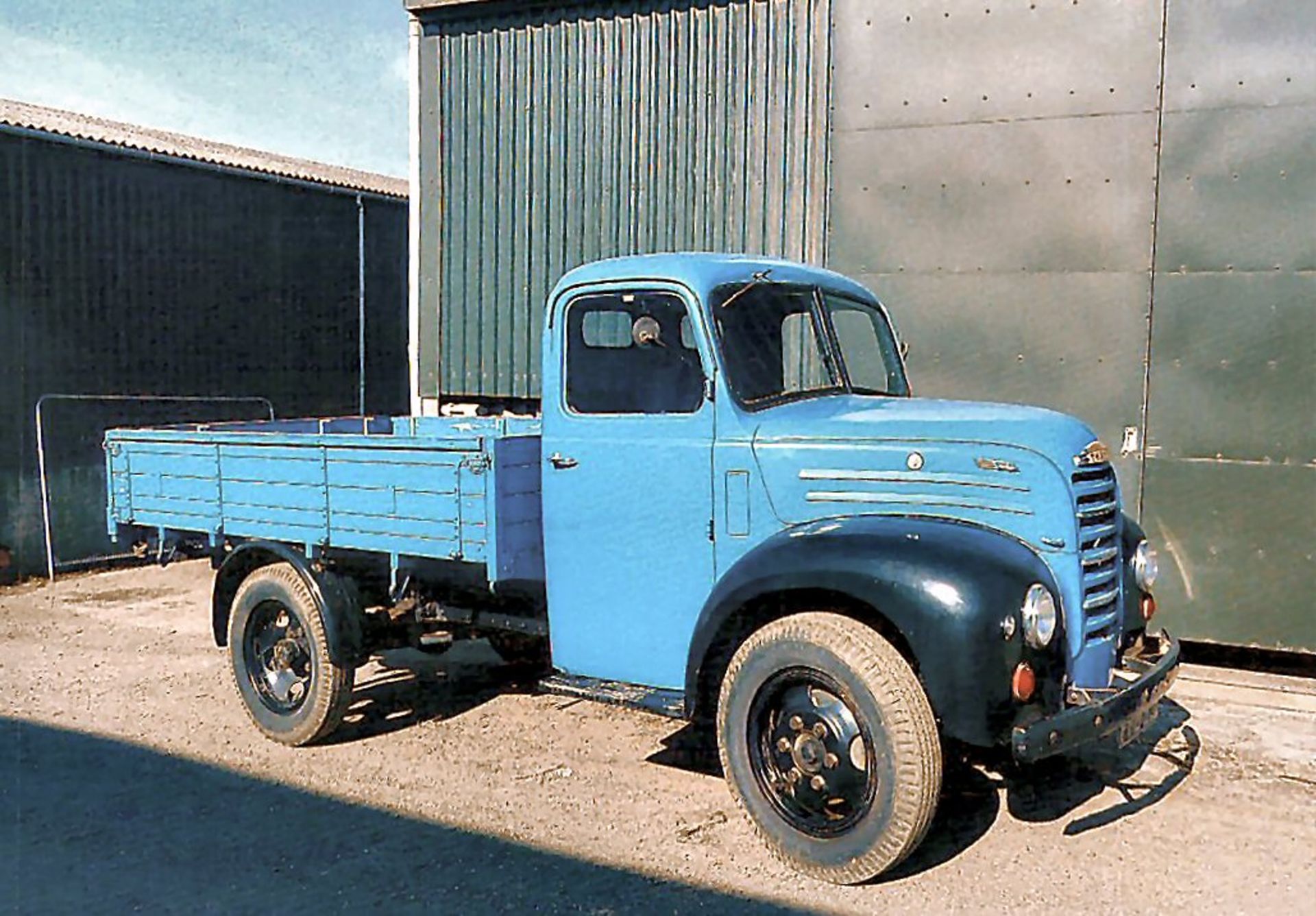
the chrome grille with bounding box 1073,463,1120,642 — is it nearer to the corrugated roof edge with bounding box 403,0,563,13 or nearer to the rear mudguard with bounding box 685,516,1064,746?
the rear mudguard with bounding box 685,516,1064,746

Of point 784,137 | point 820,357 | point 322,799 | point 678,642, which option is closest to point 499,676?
point 322,799

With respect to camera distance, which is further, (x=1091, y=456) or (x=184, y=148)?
(x=184, y=148)

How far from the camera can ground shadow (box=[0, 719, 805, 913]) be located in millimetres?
4164

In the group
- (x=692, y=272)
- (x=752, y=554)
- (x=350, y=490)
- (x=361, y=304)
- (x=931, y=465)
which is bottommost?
(x=752, y=554)

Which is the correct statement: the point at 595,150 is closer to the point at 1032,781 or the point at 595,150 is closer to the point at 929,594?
the point at 1032,781

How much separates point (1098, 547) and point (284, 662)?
3997 millimetres

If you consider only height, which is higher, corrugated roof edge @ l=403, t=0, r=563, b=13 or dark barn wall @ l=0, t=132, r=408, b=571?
corrugated roof edge @ l=403, t=0, r=563, b=13

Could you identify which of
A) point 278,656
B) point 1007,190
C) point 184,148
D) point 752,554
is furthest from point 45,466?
point 752,554

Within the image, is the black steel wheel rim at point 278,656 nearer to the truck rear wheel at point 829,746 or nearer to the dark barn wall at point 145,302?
the truck rear wheel at point 829,746

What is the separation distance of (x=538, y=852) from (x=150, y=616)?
5931 millimetres

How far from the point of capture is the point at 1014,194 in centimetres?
800

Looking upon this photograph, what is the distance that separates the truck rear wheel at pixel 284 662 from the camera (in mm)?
5867

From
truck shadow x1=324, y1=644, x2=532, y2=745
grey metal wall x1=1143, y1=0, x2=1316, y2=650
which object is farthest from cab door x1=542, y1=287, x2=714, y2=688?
grey metal wall x1=1143, y1=0, x2=1316, y2=650

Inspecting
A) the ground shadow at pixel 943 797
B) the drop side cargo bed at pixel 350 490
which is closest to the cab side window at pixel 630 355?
the drop side cargo bed at pixel 350 490
